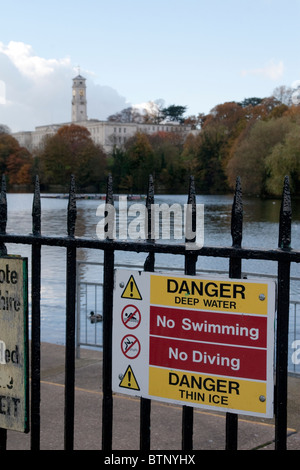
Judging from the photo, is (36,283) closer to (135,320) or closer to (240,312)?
(135,320)

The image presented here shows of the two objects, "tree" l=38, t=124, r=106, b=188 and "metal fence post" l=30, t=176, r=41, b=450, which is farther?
"tree" l=38, t=124, r=106, b=188

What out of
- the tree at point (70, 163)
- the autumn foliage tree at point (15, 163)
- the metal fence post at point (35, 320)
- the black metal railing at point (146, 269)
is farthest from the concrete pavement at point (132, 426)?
the autumn foliage tree at point (15, 163)

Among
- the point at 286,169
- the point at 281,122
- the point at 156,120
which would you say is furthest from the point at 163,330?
the point at 156,120

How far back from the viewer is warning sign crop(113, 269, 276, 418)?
101 inches

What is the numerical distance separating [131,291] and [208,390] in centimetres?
50

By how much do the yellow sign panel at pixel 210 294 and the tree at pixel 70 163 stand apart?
10693 cm

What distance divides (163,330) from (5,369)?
84 centimetres

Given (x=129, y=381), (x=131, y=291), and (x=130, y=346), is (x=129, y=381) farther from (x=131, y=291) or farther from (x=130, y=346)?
(x=131, y=291)

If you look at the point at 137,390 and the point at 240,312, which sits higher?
the point at 240,312

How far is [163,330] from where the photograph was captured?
9.01 feet

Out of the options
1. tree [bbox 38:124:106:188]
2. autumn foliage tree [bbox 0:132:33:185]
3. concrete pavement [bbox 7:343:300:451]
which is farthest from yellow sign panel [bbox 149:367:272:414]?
autumn foliage tree [bbox 0:132:33:185]

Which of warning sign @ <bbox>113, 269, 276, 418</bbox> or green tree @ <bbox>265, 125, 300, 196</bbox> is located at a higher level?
green tree @ <bbox>265, 125, 300, 196</bbox>

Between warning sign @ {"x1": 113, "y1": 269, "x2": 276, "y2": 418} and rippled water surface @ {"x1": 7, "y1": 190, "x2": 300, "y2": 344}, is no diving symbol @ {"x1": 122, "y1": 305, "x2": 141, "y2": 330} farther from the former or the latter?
rippled water surface @ {"x1": 7, "y1": 190, "x2": 300, "y2": 344}

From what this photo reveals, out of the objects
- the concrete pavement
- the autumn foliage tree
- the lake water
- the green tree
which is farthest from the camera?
the autumn foliage tree
